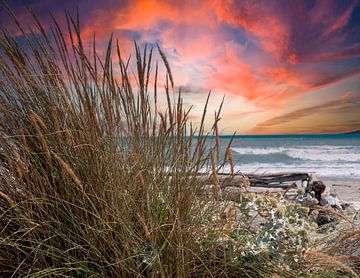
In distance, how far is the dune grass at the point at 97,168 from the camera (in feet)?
5.42

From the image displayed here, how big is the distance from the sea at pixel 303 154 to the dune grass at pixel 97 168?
9.44m

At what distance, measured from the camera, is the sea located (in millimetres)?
14591

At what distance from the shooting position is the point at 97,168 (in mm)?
1643

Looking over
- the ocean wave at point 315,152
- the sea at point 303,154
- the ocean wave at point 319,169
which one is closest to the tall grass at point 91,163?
the sea at point 303,154

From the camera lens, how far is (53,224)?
1.77 m

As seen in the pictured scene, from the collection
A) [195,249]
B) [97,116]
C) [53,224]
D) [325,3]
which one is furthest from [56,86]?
[325,3]

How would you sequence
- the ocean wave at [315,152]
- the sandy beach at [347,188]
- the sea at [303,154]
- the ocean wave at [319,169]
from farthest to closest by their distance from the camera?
the ocean wave at [315,152]
the sea at [303,154]
the ocean wave at [319,169]
the sandy beach at [347,188]

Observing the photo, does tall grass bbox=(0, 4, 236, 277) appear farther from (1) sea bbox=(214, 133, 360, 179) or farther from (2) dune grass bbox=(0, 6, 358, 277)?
(1) sea bbox=(214, 133, 360, 179)

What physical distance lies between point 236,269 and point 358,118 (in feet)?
73.8

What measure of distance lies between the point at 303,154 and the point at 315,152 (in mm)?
999

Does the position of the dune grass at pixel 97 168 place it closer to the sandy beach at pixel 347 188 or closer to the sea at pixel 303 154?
the sandy beach at pixel 347 188

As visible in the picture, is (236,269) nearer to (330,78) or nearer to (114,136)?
(114,136)

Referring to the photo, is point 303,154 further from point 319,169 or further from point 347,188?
point 347,188

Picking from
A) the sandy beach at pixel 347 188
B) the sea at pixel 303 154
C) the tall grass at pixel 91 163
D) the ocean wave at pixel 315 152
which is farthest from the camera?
the ocean wave at pixel 315 152
